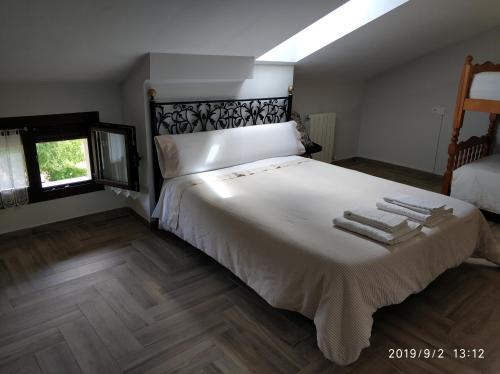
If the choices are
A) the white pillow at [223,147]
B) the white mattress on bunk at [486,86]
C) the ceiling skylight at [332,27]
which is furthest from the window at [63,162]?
the white mattress on bunk at [486,86]

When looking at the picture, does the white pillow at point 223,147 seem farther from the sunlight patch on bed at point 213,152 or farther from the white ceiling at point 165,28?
the white ceiling at point 165,28

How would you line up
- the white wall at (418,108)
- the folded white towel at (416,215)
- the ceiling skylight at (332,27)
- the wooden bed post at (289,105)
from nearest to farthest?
the folded white towel at (416,215)
the ceiling skylight at (332,27)
the wooden bed post at (289,105)
the white wall at (418,108)

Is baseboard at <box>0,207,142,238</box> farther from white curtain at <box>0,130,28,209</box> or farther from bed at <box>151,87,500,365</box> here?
bed at <box>151,87,500,365</box>

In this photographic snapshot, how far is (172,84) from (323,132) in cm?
241

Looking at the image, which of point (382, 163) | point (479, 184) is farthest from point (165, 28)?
point (382, 163)

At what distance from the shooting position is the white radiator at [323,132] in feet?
15.9

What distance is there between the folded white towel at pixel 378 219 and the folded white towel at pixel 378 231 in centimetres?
3

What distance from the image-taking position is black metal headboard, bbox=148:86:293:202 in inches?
128

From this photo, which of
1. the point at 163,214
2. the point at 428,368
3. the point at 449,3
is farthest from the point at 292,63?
the point at 428,368

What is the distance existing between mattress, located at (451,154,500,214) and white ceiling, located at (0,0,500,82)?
1.45m

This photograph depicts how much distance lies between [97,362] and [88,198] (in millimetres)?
1940

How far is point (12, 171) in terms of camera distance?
3.05m

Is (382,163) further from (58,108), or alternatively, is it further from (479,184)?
(58,108)

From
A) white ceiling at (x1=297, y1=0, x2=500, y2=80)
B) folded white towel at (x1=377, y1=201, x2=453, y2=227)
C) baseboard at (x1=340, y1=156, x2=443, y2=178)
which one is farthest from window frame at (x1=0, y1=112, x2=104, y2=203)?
baseboard at (x1=340, y1=156, x2=443, y2=178)
